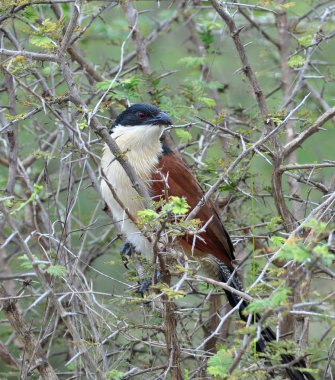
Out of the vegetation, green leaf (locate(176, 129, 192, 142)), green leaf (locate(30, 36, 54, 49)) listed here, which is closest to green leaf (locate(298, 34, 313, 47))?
the vegetation

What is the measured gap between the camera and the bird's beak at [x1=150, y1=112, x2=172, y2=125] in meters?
3.55

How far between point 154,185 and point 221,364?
157cm

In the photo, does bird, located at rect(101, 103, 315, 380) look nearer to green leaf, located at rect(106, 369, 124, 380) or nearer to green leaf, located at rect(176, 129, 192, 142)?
green leaf, located at rect(176, 129, 192, 142)

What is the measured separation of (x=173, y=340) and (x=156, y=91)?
5.31 feet

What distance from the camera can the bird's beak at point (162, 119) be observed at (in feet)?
11.7

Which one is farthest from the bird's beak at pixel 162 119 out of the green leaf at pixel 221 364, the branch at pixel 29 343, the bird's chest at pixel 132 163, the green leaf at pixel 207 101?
the green leaf at pixel 221 364

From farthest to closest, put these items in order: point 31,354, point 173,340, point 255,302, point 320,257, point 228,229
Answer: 1. point 228,229
2. point 31,354
3. point 173,340
4. point 255,302
5. point 320,257

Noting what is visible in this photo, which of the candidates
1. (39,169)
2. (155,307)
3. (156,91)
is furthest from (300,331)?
(39,169)

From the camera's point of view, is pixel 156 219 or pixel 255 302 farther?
pixel 156 219

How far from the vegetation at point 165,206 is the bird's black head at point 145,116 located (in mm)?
89

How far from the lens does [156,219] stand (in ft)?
7.65

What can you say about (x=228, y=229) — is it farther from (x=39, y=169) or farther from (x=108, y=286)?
(x=108, y=286)

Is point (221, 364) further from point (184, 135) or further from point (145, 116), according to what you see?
point (145, 116)

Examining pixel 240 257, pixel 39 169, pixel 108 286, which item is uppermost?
pixel 39 169
